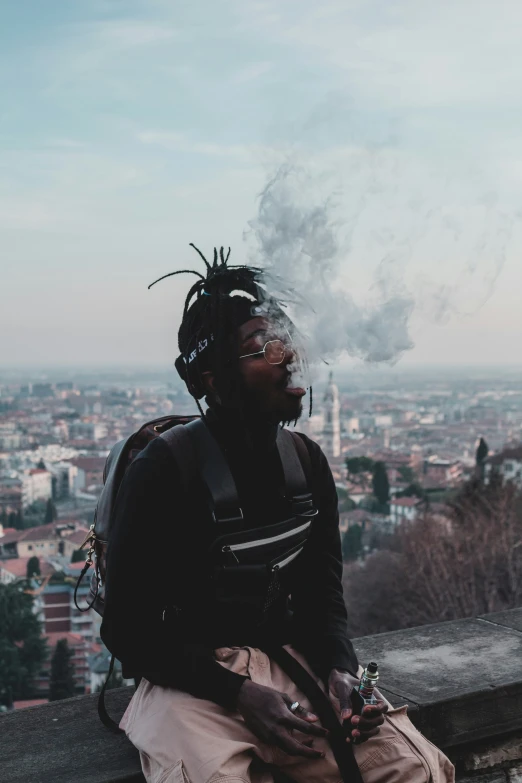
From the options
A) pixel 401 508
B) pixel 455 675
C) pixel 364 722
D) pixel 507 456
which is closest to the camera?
pixel 364 722

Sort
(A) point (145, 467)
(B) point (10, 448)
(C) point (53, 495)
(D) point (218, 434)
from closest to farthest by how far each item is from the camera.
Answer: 1. (A) point (145, 467)
2. (D) point (218, 434)
3. (C) point (53, 495)
4. (B) point (10, 448)

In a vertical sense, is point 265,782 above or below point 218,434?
below

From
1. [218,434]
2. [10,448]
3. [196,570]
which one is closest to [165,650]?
[196,570]

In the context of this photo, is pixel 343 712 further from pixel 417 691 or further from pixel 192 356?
pixel 192 356

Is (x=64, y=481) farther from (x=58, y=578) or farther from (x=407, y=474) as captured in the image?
(x=407, y=474)

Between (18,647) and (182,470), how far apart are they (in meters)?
42.9

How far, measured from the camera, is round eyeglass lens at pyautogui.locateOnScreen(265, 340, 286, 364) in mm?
2217

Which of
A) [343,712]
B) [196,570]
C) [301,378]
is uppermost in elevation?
[301,378]

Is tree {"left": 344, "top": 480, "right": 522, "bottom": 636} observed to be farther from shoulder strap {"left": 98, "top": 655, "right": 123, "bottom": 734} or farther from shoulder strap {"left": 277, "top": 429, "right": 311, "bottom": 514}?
shoulder strap {"left": 277, "top": 429, "right": 311, "bottom": 514}

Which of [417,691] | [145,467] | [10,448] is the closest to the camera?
[145,467]

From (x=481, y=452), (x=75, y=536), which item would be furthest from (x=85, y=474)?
(x=481, y=452)

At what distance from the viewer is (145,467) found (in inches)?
81.4

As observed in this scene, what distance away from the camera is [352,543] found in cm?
5528

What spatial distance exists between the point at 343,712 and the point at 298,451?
2.11 ft
